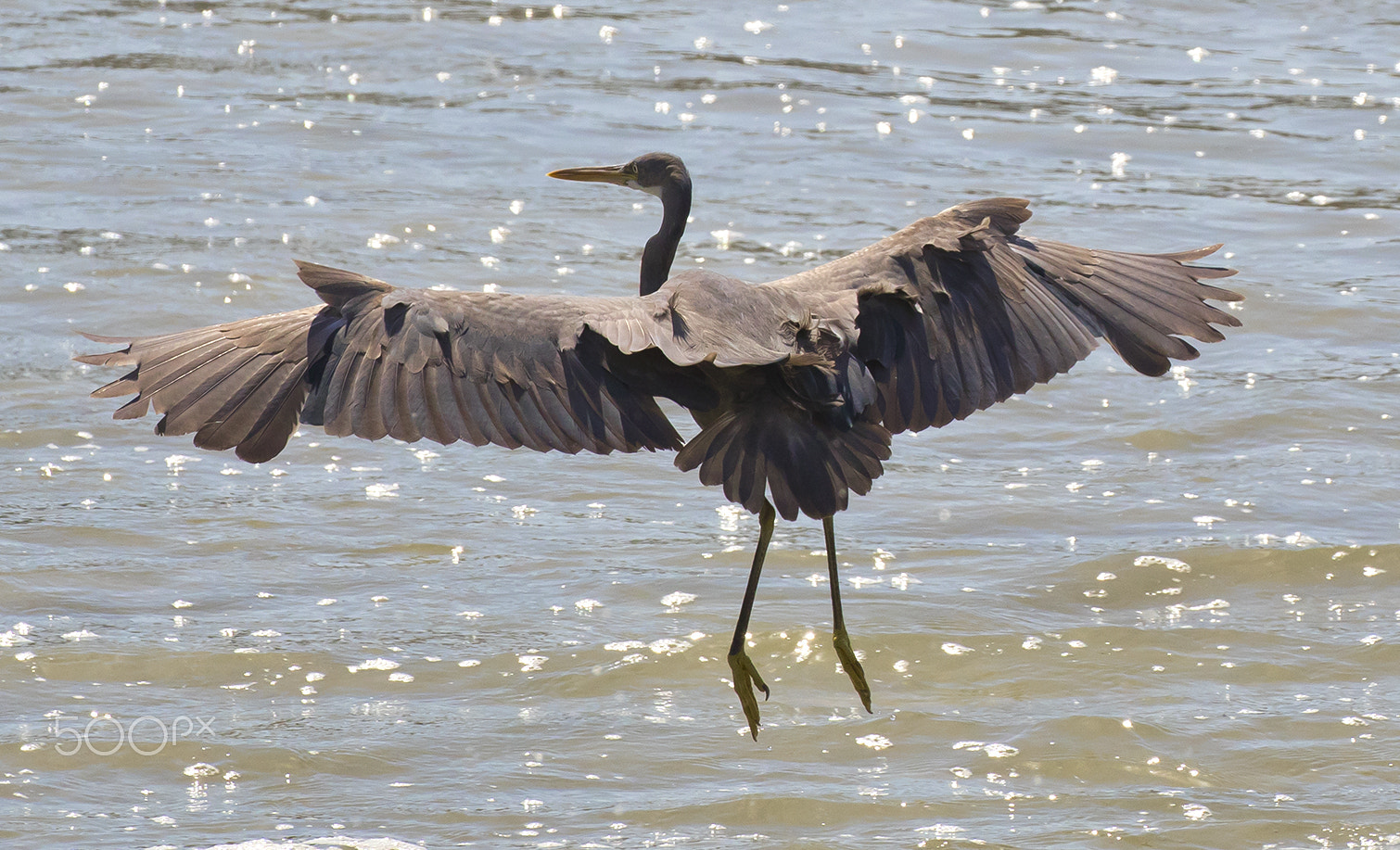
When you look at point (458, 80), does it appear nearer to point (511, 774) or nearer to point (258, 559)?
point (258, 559)

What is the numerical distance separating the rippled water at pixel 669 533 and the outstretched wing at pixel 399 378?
1899 mm

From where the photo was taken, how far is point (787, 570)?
966 centimetres

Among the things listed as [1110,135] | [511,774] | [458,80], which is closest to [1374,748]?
[511,774]

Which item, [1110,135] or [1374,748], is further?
[1110,135]

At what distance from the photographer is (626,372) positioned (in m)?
6.21

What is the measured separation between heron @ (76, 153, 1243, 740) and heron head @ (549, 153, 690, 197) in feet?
4.55

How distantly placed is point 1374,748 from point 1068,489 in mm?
2941

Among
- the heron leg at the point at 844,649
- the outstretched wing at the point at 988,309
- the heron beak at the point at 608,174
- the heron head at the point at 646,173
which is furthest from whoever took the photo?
the heron beak at the point at 608,174
